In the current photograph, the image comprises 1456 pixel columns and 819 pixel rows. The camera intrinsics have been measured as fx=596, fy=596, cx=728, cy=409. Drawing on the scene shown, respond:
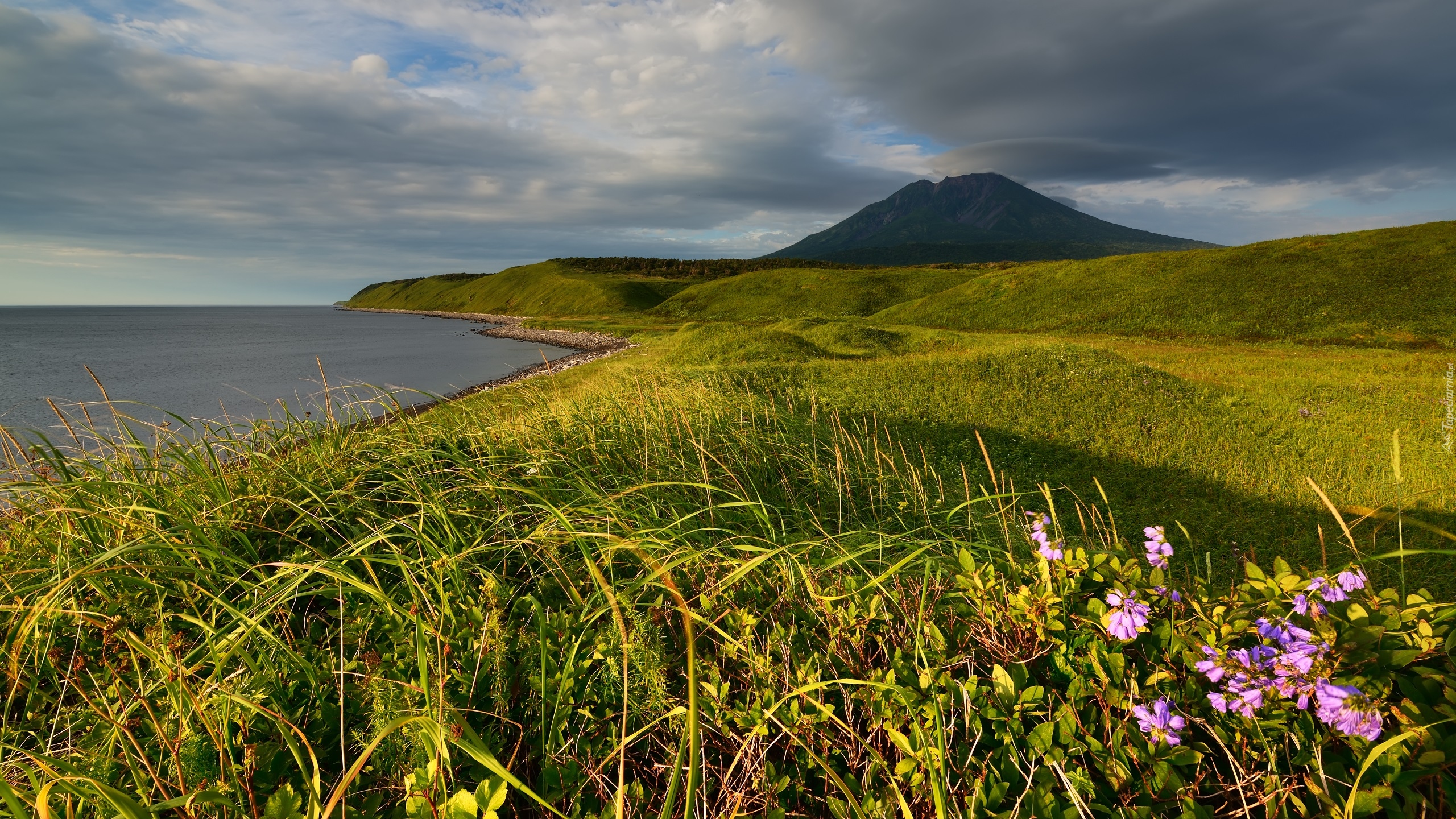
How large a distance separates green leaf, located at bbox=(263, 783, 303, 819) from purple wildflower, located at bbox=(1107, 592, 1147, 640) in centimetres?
248

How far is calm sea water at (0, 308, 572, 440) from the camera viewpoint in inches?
1121

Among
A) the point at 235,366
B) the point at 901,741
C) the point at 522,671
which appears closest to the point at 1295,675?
the point at 901,741

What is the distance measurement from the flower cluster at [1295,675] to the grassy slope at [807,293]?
171 feet

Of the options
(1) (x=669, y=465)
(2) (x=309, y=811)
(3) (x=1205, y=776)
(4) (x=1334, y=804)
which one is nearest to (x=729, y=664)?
(2) (x=309, y=811)

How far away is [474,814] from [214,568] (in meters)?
1.98

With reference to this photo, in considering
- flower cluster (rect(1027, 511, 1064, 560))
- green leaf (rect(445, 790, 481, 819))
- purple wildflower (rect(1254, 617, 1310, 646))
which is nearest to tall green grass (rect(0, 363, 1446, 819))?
green leaf (rect(445, 790, 481, 819))

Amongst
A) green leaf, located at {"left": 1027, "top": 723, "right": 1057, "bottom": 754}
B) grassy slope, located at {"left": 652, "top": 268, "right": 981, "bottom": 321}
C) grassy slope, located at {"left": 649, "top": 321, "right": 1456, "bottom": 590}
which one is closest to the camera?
green leaf, located at {"left": 1027, "top": 723, "right": 1057, "bottom": 754}

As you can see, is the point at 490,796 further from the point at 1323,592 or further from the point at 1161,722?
the point at 1323,592

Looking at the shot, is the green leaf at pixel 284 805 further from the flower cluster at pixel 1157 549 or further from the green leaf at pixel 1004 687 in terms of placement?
the flower cluster at pixel 1157 549

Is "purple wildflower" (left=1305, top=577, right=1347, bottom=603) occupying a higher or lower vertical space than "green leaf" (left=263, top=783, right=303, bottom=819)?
higher

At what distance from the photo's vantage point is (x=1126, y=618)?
76.3 inches

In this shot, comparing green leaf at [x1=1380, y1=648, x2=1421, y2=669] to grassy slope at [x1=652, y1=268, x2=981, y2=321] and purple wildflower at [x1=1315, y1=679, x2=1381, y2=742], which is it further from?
grassy slope at [x1=652, y1=268, x2=981, y2=321]

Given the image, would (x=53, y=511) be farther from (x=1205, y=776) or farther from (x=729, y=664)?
(x=1205, y=776)

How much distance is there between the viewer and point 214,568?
106 inches
